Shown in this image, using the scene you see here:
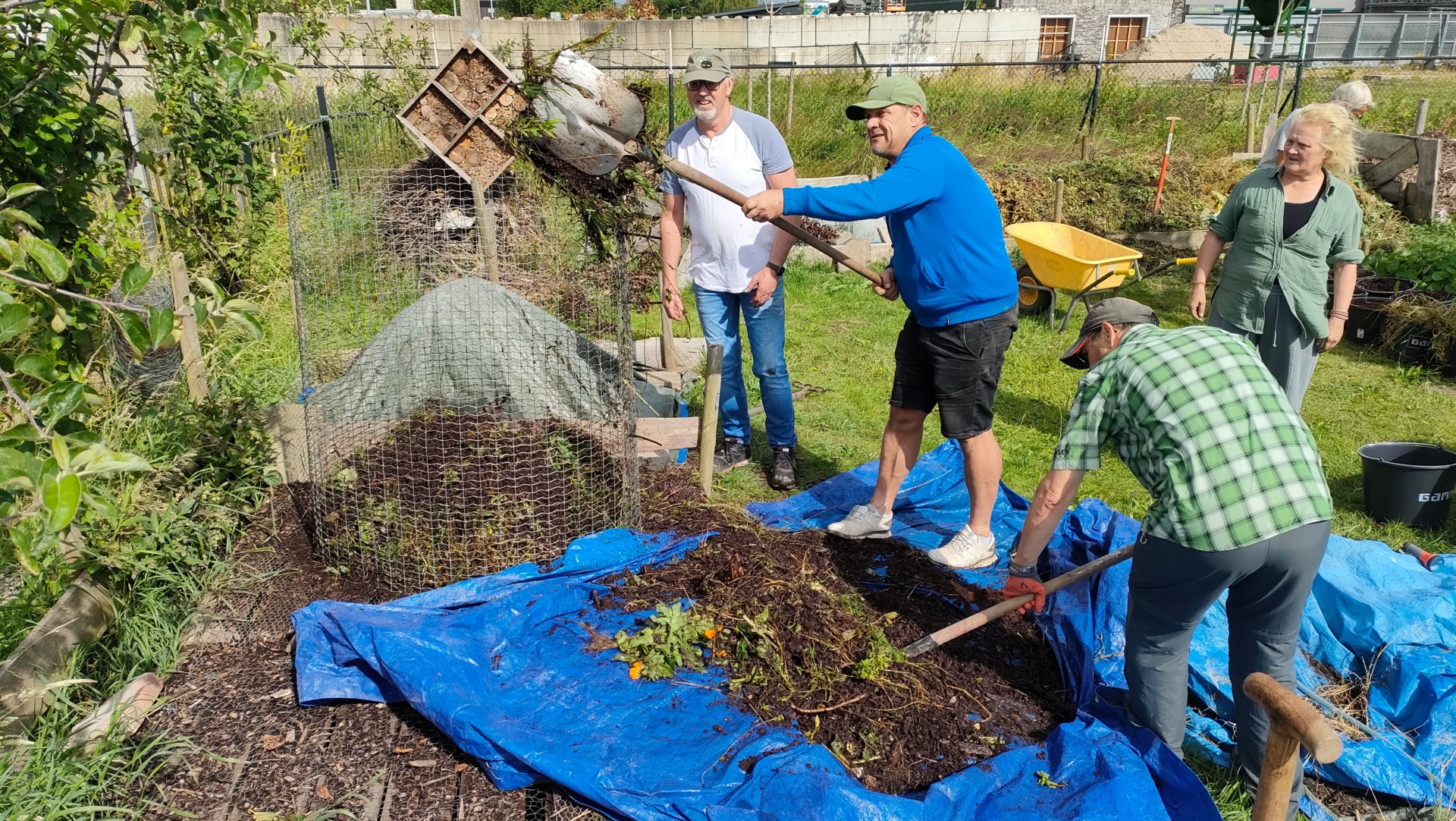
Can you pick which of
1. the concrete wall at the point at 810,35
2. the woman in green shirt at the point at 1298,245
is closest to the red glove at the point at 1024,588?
the woman in green shirt at the point at 1298,245

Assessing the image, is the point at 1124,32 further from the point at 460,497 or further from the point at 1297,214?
the point at 460,497

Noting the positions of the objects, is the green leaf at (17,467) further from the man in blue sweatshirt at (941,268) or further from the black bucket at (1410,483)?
the black bucket at (1410,483)

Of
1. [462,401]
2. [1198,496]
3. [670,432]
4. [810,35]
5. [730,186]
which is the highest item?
[810,35]

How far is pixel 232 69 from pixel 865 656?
2.48 metres

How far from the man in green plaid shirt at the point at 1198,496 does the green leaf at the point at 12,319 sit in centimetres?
225

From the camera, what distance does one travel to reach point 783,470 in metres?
4.79

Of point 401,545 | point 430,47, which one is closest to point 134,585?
point 401,545

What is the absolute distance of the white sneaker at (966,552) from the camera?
12.6 feet

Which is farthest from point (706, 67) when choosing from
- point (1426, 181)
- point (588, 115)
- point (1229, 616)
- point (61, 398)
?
point (1426, 181)

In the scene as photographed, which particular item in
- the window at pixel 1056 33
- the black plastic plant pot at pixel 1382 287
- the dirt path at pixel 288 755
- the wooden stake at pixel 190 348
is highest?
the window at pixel 1056 33

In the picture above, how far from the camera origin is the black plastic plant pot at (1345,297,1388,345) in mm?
6816

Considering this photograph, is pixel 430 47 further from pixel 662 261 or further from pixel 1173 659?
pixel 1173 659

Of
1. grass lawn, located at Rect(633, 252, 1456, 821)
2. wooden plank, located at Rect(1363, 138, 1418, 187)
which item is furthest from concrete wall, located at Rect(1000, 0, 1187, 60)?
grass lawn, located at Rect(633, 252, 1456, 821)

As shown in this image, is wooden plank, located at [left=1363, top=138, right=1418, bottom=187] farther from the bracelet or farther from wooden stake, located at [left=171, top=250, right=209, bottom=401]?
wooden stake, located at [left=171, top=250, right=209, bottom=401]
